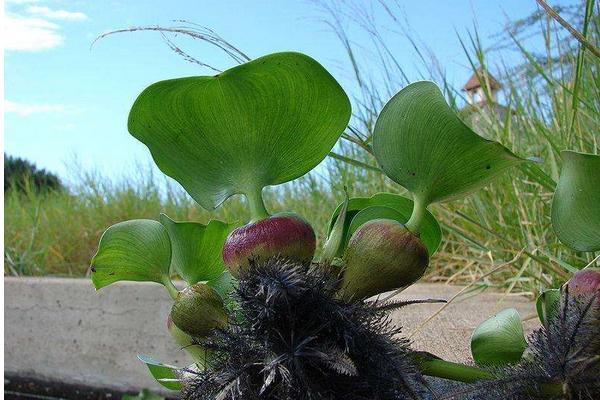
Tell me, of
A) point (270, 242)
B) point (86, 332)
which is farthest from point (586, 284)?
point (86, 332)

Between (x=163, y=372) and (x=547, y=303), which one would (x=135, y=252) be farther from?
(x=547, y=303)

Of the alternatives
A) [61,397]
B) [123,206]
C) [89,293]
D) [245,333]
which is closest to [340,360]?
[245,333]

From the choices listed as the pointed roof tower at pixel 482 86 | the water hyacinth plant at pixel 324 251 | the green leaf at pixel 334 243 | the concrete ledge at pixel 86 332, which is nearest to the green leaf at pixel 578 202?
the water hyacinth plant at pixel 324 251

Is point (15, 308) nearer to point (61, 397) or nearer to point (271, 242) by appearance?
point (61, 397)

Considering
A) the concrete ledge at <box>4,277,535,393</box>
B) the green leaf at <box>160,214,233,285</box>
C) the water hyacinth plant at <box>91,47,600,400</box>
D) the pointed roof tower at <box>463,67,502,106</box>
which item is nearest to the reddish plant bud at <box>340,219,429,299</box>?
the water hyacinth plant at <box>91,47,600,400</box>

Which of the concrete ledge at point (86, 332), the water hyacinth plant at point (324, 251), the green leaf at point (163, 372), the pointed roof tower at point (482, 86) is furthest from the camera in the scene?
the concrete ledge at point (86, 332)

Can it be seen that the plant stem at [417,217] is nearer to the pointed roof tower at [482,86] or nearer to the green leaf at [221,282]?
the green leaf at [221,282]
